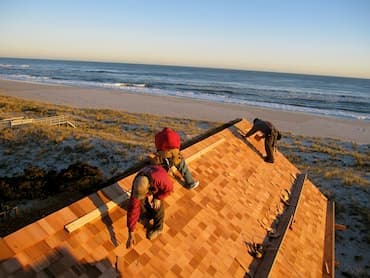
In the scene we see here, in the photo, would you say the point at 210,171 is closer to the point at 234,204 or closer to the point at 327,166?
the point at 234,204

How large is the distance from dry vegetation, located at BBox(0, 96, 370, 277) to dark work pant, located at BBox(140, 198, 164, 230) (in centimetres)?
620

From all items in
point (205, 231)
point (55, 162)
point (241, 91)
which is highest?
point (205, 231)

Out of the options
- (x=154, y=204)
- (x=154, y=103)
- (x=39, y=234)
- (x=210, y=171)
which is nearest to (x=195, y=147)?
(x=210, y=171)

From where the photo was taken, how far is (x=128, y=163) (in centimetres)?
Result: 1530

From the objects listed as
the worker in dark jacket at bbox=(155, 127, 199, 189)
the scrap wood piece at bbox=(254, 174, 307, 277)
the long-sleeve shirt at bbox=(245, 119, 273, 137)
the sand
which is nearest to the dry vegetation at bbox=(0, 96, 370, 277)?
the scrap wood piece at bbox=(254, 174, 307, 277)

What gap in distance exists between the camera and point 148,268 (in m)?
3.72

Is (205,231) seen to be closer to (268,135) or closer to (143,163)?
(143,163)

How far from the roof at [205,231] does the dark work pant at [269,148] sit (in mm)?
207

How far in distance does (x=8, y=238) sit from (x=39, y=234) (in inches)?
11.2

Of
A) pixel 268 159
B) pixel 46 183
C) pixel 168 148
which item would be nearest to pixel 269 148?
pixel 268 159

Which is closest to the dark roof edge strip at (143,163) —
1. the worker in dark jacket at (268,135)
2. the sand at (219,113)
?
the worker in dark jacket at (268,135)

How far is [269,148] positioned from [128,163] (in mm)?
8312

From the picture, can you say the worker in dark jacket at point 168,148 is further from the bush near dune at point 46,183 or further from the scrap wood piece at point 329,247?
→ the bush near dune at point 46,183

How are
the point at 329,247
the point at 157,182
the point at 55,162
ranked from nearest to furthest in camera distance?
the point at 157,182 < the point at 329,247 < the point at 55,162
